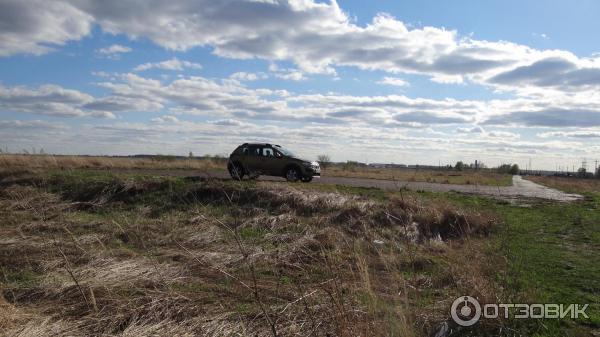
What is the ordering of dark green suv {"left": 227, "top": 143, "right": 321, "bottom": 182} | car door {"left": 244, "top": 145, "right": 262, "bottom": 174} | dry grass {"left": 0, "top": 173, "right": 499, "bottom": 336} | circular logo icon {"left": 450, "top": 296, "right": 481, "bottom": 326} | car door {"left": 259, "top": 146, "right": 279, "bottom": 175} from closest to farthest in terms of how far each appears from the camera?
dry grass {"left": 0, "top": 173, "right": 499, "bottom": 336}, circular logo icon {"left": 450, "top": 296, "right": 481, "bottom": 326}, dark green suv {"left": 227, "top": 143, "right": 321, "bottom": 182}, car door {"left": 259, "top": 146, "right": 279, "bottom": 175}, car door {"left": 244, "top": 145, "right": 262, "bottom": 174}

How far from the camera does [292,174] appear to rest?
68.2 feet

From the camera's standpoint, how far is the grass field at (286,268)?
4.52 meters

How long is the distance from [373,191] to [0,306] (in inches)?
502

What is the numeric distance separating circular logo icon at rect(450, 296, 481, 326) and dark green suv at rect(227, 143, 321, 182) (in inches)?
623

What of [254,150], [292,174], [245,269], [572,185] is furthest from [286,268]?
[572,185]

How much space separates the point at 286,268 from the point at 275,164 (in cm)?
1389

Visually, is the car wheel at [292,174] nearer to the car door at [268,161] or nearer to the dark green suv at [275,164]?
the dark green suv at [275,164]

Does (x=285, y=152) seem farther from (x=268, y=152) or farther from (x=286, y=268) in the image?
(x=286, y=268)
